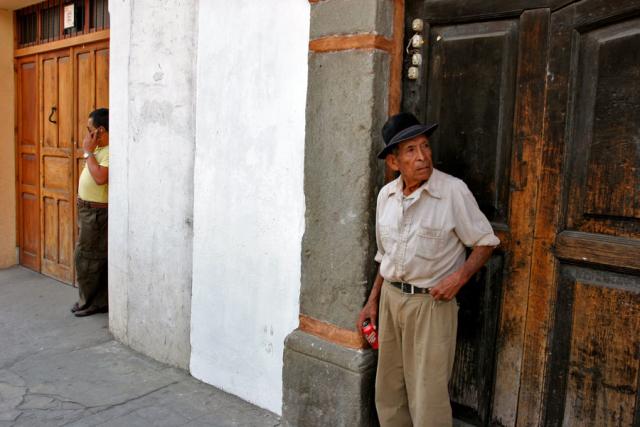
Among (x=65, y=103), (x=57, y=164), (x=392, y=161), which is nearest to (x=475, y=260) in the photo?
(x=392, y=161)

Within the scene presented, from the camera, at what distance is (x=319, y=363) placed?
3.24 metres

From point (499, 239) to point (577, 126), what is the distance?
605mm

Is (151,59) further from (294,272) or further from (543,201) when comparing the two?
(543,201)

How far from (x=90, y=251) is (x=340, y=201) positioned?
3.08 meters

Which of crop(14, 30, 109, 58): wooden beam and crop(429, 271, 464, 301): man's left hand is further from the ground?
crop(14, 30, 109, 58): wooden beam

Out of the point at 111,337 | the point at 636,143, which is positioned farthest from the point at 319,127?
the point at 111,337

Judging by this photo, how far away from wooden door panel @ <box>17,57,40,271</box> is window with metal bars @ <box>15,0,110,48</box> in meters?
0.29

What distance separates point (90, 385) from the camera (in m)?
4.04

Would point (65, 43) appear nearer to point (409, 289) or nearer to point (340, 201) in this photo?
point (340, 201)

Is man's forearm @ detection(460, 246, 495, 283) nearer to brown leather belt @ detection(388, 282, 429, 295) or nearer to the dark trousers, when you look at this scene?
brown leather belt @ detection(388, 282, 429, 295)

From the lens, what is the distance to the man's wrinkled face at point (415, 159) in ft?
8.76

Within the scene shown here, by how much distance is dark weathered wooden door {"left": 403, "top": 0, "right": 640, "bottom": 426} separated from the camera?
2.47 metres

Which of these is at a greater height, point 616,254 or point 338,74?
point 338,74

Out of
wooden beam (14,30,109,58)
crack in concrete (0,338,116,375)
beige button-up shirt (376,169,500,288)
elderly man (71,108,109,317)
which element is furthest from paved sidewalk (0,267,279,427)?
wooden beam (14,30,109,58)
